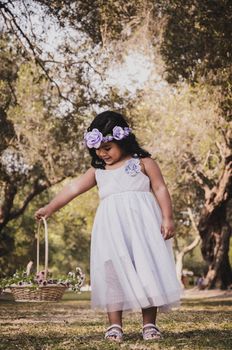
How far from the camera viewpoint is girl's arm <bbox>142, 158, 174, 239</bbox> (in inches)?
237

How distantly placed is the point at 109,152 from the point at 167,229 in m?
0.88

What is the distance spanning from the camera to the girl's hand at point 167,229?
6.01 m

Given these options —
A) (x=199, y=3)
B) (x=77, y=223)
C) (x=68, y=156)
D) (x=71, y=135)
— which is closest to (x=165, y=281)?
(x=199, y=3)

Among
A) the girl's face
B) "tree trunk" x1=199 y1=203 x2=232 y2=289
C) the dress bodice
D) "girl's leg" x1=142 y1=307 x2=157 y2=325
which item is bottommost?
"girl's leg" x1=142 y1=307 x2=157 y2=325

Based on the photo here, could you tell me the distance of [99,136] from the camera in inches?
242

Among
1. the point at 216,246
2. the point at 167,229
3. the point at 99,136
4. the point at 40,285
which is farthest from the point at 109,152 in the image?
the point at 216,246

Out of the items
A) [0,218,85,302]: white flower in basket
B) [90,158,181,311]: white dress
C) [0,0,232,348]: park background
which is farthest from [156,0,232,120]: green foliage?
[0,218,85,302]: white flower in basket

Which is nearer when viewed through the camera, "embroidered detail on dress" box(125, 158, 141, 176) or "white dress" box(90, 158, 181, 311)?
"white dress" box(90, 158, 181, 311)

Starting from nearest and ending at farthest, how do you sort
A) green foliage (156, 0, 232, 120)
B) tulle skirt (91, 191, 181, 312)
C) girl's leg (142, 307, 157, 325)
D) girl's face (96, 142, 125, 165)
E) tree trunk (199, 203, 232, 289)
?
tulle skirt (91, 191, 181, 312), girl's leg (142, 307, 157, 325), girl's face (96, 142, 125, 165), green foliage (156, 0, 232, 120), tree trunk (199, 203, 232, 289)

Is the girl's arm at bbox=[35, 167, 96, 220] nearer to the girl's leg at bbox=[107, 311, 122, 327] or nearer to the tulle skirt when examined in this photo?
the tulle skirt

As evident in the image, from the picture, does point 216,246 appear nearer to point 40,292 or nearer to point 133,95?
point 133,95

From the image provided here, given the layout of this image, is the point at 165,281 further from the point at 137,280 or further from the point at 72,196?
the point at 72,196

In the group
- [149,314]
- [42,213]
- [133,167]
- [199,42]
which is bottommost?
[149,314]

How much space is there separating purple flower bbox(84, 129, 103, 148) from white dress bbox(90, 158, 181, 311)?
1.03 ft
